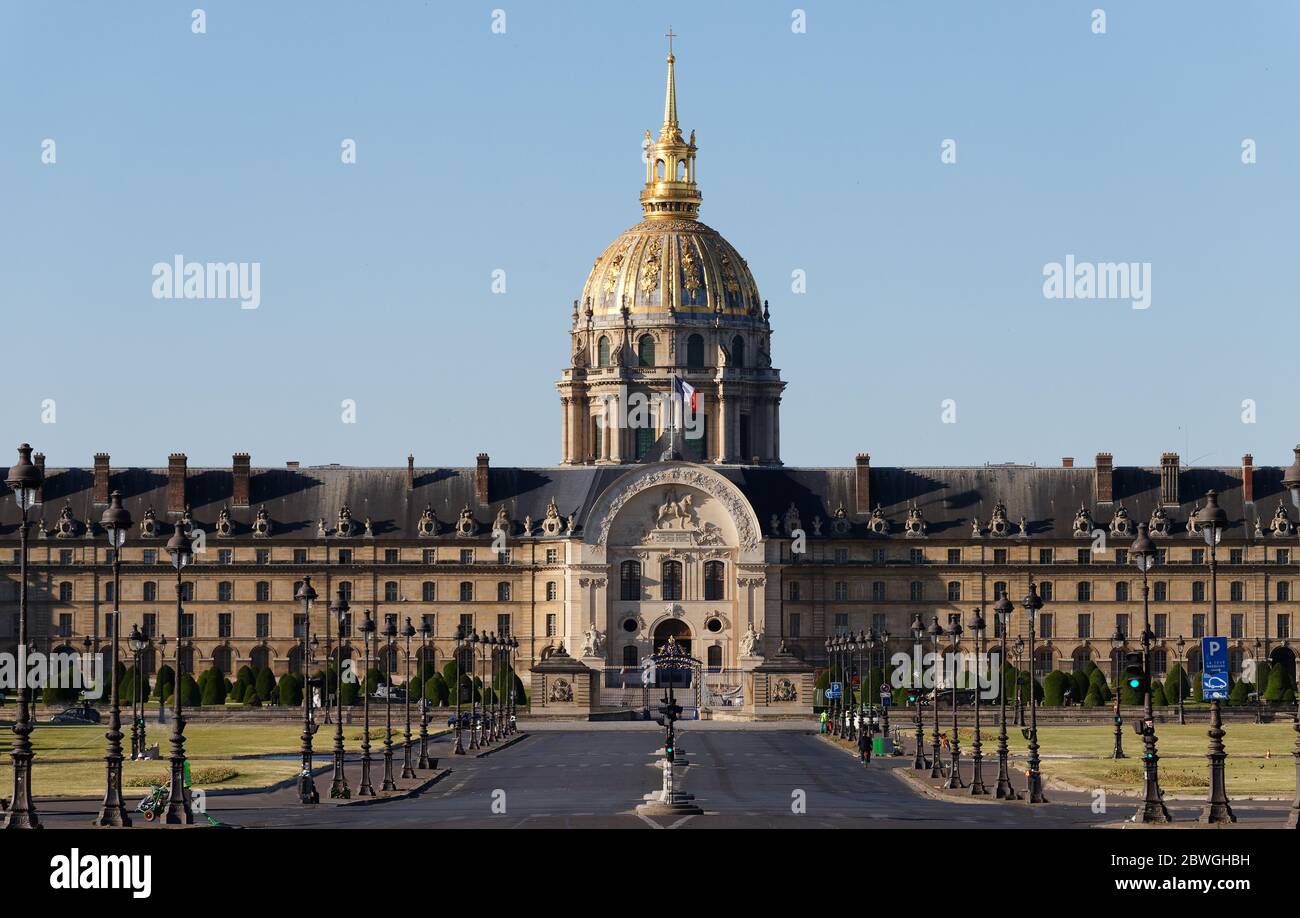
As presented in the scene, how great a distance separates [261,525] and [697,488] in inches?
989

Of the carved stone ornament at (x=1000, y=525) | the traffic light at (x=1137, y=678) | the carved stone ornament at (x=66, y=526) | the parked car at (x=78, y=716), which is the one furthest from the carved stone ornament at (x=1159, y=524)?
the traffic light at (x=1137, y=678)

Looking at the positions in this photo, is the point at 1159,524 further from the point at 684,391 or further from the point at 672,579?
the point at 684,391

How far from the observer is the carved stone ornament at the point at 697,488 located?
566 ft

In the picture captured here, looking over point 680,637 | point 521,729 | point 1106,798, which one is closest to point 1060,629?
point 680,637

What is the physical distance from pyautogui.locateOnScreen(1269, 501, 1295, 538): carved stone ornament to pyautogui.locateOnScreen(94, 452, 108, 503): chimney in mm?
66156

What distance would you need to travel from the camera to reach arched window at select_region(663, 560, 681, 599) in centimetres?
17275

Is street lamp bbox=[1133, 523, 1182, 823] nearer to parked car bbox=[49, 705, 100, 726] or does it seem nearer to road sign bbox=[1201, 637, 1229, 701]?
road sign bbox=[1201, 637, 1229, 701]

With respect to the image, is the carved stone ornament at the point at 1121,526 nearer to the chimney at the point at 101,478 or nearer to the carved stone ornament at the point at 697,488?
the carved stone ornament at the point at 697,488

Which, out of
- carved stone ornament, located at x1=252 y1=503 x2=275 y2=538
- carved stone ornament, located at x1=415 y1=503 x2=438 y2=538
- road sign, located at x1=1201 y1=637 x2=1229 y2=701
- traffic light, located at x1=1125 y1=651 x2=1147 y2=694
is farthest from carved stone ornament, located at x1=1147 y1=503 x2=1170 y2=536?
road sign, located at x1=1201 y1=637 x2=1229 y2=701

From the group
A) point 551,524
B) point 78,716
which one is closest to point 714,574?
point 551,524

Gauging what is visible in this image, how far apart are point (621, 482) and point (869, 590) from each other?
15.7 metres

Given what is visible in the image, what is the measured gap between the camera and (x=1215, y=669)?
5531 cm
